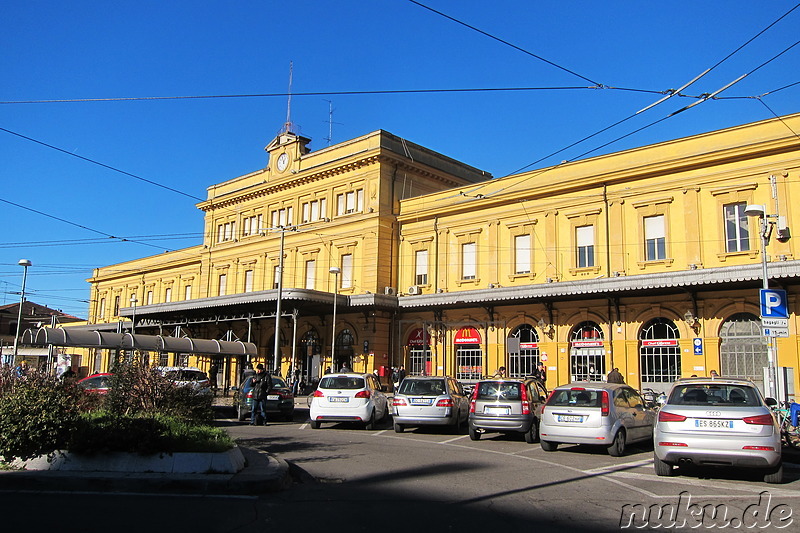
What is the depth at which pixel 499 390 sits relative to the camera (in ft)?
54.4

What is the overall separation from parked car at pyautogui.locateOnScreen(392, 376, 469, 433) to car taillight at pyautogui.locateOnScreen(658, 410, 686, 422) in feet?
25.5

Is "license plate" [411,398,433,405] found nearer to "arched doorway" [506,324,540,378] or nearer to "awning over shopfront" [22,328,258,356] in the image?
"awning over shopfront" [22,328,258,356]

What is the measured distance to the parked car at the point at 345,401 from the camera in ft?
62.7

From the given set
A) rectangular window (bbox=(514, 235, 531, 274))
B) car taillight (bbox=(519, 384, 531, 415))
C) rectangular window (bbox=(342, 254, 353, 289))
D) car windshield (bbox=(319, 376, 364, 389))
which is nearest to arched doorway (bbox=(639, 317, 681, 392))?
rectangular window (bbox=(514, 235, 531, 274))

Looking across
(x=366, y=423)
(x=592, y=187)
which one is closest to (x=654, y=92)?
(x=366, y=423)

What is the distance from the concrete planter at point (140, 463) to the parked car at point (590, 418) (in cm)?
707

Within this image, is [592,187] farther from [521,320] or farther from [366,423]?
[366,423]

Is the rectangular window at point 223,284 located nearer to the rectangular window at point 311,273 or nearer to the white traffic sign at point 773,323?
the rectangular window at point 311,273

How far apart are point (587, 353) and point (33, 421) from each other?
24823 millimetres

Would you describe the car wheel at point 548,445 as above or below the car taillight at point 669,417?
below

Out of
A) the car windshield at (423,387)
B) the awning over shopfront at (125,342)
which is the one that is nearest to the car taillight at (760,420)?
the car windshield at (423,387)

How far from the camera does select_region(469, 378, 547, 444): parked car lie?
16156mm

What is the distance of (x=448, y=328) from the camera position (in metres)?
35.4

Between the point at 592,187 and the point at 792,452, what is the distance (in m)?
19.1
